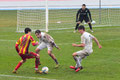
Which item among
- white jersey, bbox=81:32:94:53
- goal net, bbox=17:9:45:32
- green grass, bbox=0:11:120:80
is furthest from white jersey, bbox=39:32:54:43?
goal net, bbox=17:9:45:32

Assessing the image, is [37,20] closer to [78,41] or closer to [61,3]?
[78,41]

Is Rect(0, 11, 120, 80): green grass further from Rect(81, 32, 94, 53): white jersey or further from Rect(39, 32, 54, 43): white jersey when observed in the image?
Rect(39, 32, 54, 43): white jersey

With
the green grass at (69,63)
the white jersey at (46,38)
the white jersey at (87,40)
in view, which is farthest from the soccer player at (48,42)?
the white jersey at (87,40)

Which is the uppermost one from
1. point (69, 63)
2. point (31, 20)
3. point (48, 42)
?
point (31, 20)

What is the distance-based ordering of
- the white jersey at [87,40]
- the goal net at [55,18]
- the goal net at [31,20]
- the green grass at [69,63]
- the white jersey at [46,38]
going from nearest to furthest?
the green grass at [69,63], the white jersey at [87,40], the white jersey at [46,38], the goal net at [31,20], the goal net at [55,18]

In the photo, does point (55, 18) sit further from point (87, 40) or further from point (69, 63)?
point (87, 40)

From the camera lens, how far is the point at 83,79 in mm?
11156

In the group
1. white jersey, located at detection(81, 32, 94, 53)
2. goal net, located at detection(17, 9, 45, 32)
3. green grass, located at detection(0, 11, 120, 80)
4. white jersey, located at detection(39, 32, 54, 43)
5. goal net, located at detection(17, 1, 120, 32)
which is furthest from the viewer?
goal net, located at detection(17, 1, 120, 32)

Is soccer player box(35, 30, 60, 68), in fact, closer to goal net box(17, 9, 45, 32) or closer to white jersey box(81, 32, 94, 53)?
white jersey box(81, 32, 94, 53)

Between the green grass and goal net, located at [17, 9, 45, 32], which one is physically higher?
goal net, located at [17, 9, 45, 32]

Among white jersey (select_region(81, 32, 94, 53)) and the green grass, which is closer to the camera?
the green grass

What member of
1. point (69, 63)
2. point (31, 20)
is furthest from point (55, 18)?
point (69, 63)

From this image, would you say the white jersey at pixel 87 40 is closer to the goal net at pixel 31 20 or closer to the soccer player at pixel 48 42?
the soccer player at pixel 48 42

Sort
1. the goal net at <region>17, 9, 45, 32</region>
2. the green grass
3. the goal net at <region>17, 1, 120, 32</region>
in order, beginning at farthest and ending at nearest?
the goal net at <region>17, 1, 120, 32</region>, the goal net at <region>17, 9, 45, 32</region>, the green grass
